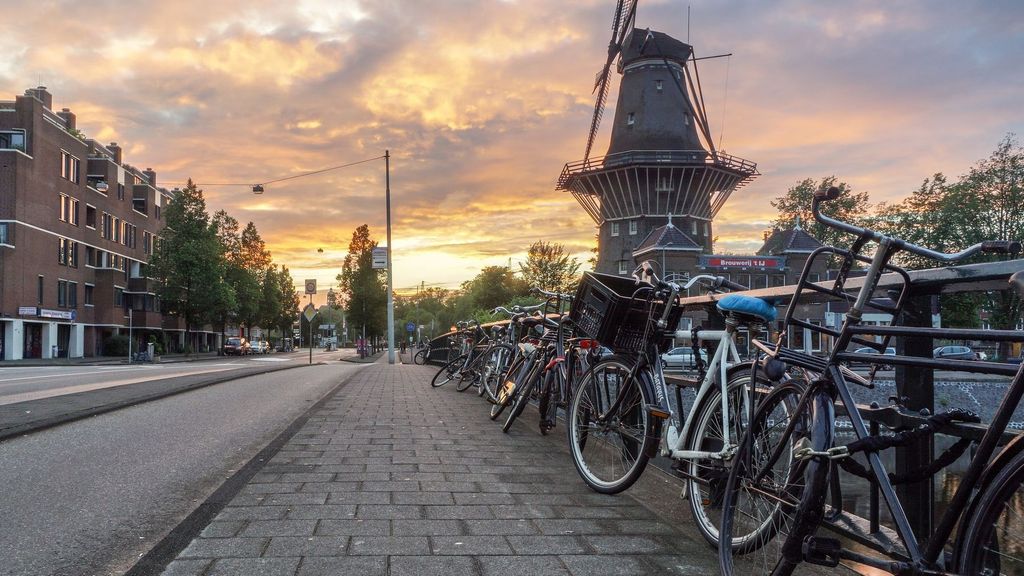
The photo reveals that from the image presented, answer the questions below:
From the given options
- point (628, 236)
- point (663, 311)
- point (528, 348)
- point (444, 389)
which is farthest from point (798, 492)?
point (628, 236)

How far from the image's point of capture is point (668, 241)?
5059 centimetres

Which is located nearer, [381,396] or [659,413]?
[659,413]

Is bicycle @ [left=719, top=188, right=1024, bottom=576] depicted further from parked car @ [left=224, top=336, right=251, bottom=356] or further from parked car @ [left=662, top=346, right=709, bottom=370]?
parked car @ [left=224, top=336, right=251, bottom=356]

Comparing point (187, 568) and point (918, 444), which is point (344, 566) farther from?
point (918, 444)

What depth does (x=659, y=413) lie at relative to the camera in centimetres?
384

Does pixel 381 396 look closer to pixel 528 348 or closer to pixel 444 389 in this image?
pixel 444 389

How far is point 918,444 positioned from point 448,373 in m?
10.7

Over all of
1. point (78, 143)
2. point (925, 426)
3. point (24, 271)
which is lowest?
point (925, 426)

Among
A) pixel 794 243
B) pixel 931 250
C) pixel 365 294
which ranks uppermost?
pixel 794 243

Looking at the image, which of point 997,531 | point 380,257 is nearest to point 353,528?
point 997,531

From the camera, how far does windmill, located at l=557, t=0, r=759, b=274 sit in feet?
168

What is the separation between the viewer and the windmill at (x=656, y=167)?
51125mm

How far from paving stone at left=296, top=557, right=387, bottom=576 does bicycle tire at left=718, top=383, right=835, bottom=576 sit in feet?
4.31

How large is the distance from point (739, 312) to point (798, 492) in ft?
2.97
